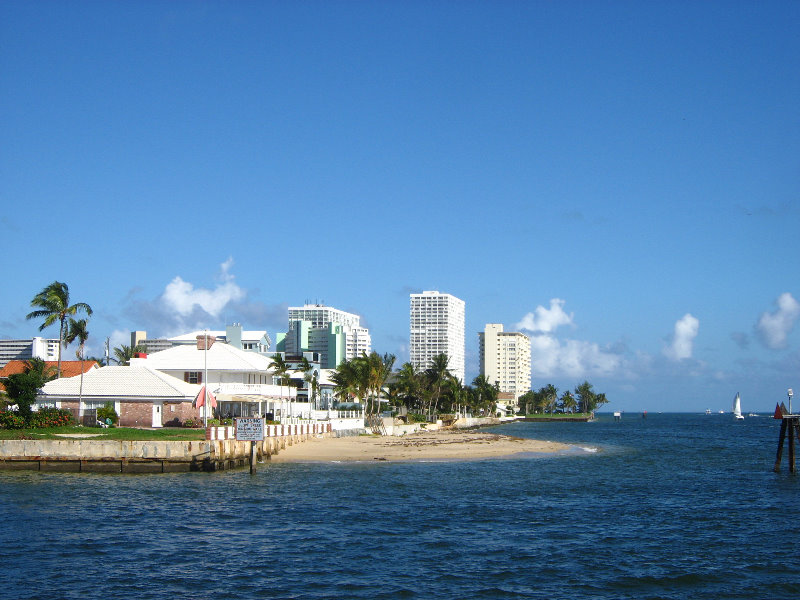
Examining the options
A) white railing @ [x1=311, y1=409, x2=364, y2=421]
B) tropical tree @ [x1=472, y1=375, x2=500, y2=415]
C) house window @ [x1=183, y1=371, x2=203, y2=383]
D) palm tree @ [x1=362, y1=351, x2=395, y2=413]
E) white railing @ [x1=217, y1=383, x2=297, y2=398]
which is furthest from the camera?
tropical tree @ [x1=472, y1=375, x2=500, y2=415]

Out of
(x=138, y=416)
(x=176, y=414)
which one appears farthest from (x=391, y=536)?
(x=138, y=416)

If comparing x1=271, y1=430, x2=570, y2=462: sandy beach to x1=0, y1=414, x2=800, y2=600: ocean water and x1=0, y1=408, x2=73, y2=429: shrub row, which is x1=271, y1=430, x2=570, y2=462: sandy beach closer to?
x1=0, y1=414, x2=800, y2=600: ocean water

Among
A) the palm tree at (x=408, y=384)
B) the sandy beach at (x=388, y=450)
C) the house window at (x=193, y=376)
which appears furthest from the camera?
the palm tree at (x=408, y=384)

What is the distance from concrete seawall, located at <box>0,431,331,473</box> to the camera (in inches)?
1795

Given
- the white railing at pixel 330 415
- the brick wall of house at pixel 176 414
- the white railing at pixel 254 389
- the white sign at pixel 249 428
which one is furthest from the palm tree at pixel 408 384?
the white sign at pixel 249 428

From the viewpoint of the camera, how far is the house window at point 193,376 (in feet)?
252

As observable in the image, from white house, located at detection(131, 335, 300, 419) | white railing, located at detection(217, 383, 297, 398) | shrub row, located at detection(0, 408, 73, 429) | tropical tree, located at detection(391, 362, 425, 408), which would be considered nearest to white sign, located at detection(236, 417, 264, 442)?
shrub row, located at detection(0, 408, 73, 429)

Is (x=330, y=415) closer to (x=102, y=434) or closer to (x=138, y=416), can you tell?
(x=138, y=416)

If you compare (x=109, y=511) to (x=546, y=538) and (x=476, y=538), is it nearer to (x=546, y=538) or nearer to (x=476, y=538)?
(x=476, y=538)

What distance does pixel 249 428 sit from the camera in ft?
154

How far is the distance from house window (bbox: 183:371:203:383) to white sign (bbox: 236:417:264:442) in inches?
1216

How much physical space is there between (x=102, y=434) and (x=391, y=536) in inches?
1134

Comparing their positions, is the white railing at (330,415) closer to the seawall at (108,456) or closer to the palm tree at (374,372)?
the palm tree at (374,372)

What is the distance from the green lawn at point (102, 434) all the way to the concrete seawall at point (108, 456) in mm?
2832
